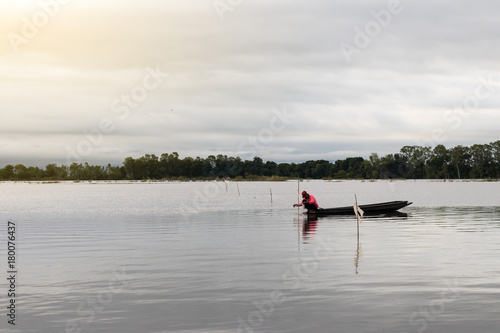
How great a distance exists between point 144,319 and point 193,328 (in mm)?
1627

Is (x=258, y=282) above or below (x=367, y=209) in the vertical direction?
below

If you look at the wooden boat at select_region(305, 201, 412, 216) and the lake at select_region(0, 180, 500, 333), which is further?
the wooden boat at select_region(305, 201, 412, 216)

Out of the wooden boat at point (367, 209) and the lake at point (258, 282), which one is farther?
the wooden boat at point (367, 209)

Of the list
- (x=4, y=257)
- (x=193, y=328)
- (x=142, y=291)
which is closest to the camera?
(x=193, y=328)

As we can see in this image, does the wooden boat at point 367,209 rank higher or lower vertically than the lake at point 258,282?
higher

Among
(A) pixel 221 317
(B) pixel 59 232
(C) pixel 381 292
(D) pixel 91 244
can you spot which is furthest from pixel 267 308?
(B) pixel 59 232

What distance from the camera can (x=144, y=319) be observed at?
14617mm

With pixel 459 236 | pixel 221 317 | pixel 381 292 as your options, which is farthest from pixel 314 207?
pixel 221 317

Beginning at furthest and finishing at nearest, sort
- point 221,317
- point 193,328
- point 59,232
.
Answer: point 59,232 → point 221,317 → point 193,328

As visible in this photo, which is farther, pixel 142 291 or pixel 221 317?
pixel 142 291

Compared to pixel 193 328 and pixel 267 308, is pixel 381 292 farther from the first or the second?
pixel 193 328

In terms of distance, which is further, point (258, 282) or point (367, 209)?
point (367, 209)

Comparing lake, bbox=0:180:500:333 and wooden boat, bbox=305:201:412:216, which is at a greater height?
wooden boat, bbox=305:201:412:216

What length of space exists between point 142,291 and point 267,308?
4.57 m
